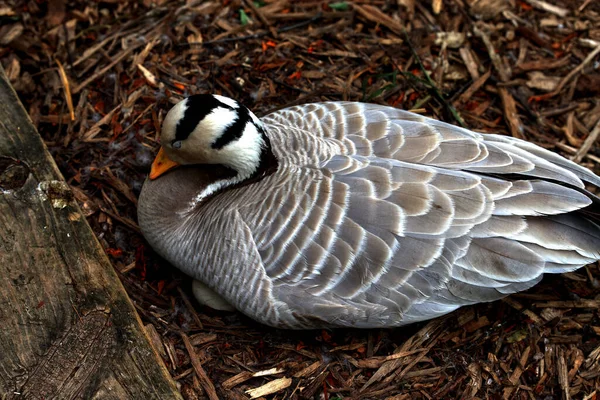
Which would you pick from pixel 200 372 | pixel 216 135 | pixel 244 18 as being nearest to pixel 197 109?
pixel 216 135

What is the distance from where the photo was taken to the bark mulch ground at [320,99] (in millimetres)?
3650

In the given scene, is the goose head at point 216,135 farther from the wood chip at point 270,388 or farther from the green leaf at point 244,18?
the green leaf at point 244,18

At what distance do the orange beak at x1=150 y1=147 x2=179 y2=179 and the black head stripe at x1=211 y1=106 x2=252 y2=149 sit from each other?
0.50m

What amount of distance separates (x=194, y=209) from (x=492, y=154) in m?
1.91

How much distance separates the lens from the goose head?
3.41 metres

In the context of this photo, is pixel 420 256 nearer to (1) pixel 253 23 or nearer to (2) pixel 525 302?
(2) pixel 525 302

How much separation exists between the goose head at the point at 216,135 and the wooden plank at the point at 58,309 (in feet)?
2.28

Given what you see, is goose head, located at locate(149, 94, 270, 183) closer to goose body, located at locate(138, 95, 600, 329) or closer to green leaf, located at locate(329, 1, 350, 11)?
goose body, located at locate(138, 95, 600, 329)

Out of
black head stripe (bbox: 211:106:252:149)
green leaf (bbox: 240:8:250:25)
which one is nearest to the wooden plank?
black head stripe (bbox: 211:106:252:149)

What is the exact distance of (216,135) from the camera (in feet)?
11.4

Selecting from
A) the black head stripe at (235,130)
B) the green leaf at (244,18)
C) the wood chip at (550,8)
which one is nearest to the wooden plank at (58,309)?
the black head stripe at (235,130)

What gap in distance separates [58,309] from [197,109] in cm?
128

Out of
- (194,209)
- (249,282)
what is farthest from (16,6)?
(249,282)

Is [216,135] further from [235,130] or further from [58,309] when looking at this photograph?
[58,309]
